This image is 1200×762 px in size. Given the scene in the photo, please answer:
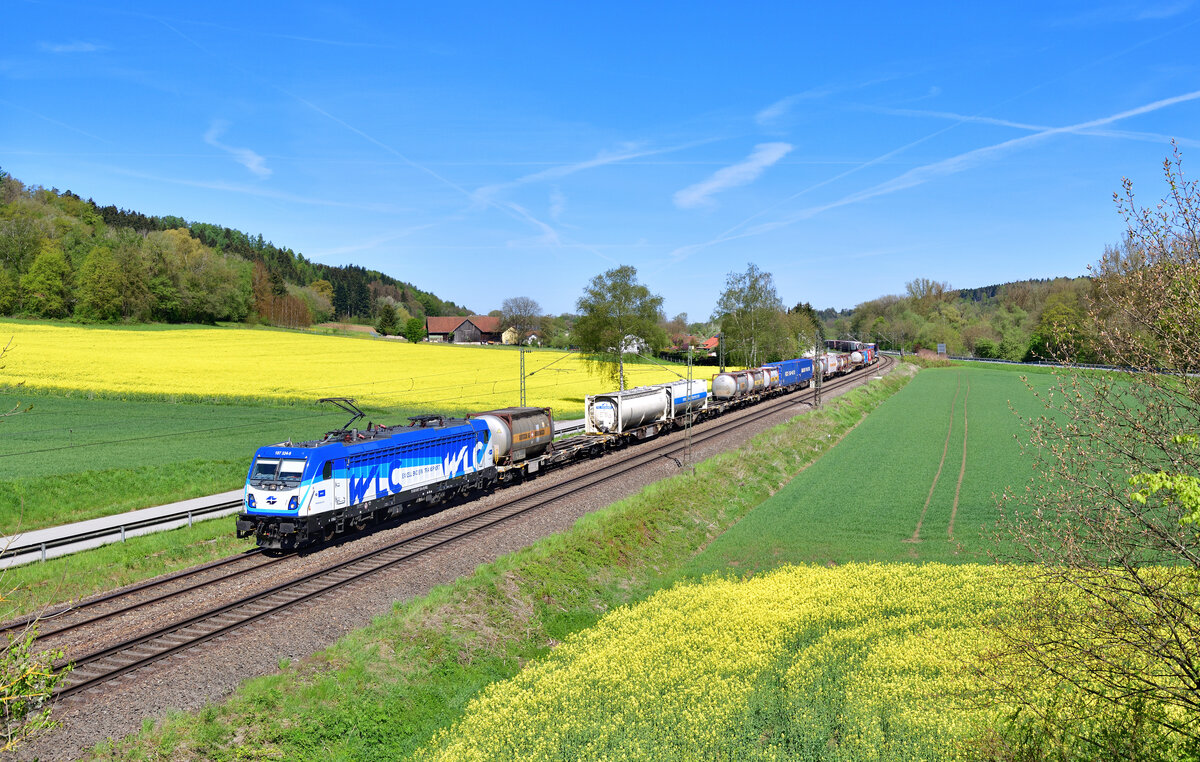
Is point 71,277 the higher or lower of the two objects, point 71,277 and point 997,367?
the higher

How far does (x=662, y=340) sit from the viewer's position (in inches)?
2753

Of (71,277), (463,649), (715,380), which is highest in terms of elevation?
(71,277)

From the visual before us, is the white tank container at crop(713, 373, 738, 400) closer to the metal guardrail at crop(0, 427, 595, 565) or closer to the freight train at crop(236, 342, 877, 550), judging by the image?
the freight train at crop(236, 342, 877, 550)

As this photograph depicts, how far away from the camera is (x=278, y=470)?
22.9 m

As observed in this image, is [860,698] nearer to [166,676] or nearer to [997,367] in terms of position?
[166,676]

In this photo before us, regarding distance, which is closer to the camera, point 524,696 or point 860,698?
point 860,698

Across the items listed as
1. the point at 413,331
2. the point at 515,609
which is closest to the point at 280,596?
the point at 515,609

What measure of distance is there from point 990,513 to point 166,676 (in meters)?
30.2

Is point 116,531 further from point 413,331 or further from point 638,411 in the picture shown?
point 413,331

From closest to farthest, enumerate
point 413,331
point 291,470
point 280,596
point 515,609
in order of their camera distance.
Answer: point 515,609 → point 280,596 → point 291,470 → point 413,331

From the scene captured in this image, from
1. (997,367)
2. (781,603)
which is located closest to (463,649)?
(781,603)

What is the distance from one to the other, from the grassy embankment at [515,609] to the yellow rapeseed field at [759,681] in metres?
0.80

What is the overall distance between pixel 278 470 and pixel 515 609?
9666 millimetres

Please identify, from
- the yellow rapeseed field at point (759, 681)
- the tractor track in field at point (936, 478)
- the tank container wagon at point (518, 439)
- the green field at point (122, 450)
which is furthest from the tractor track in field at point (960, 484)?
the green field at point (122, 450)
